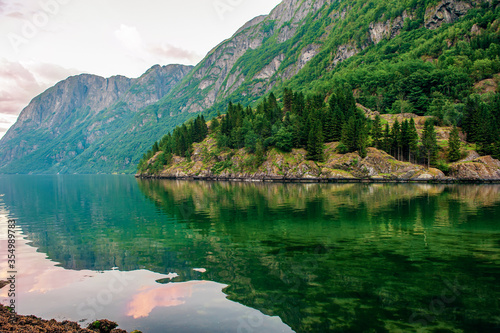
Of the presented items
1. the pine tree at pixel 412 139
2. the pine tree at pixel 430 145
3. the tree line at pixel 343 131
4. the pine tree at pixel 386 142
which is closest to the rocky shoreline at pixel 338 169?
the tree line at pixel 343 131

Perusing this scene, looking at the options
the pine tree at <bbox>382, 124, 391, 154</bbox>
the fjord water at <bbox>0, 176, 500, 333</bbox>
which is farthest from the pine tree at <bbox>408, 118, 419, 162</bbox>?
the fjord water at <bbox>0, 176, 500, 333</bbox>

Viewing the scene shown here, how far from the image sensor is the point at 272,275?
17422 millimetres

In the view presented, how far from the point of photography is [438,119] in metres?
130

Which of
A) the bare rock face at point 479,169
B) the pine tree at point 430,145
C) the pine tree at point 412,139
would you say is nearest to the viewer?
the bare rock face at point 479,169

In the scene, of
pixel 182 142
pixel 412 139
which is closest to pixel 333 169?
pixel 412 139

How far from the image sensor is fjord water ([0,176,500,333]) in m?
12.5

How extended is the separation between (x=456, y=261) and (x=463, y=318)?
28.3ft

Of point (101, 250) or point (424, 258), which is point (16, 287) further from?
point (424, 258)

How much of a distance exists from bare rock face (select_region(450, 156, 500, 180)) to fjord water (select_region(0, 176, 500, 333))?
74.5 metres

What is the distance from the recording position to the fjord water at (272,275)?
1247 cm

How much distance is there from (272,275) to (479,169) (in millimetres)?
107495

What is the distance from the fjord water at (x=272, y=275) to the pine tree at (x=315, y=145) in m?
85.0

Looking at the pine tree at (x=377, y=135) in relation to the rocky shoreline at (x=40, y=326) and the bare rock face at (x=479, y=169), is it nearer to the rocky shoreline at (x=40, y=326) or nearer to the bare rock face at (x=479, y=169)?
the bare rock face at (x=479, y=169)

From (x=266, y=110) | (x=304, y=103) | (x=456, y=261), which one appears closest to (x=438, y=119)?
A: (x=304, y=103)
